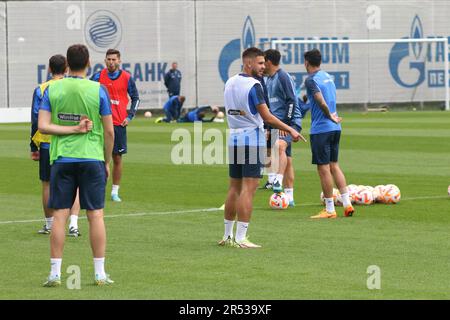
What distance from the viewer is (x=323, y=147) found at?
52.0 feet

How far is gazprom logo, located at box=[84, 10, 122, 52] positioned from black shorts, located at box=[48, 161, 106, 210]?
3741 cm

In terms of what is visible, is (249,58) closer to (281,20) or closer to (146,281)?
(146,281)

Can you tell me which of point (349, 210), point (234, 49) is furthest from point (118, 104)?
point (234, 49)

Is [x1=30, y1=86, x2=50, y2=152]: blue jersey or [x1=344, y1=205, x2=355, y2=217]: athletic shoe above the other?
[x1=30, y1=86, x2=50, y2=152]: blue jersey

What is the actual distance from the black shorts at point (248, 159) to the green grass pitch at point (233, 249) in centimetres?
86

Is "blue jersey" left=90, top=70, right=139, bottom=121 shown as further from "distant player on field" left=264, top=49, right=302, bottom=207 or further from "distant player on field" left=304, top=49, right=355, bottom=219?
"distant player on field" left=304, top=49, right=355, bottom=219

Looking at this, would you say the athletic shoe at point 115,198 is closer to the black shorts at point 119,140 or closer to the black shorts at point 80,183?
the black shorts at point 119,140

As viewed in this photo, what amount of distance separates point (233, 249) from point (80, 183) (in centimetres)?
281

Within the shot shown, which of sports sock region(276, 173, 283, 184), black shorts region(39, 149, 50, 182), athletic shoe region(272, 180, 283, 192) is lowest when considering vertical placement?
athletic shoe region(272, 180, 283, 192)

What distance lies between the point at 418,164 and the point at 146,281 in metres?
13.7

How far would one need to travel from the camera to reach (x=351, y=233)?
1408 centimetres

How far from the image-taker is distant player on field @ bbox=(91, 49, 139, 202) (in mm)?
18047

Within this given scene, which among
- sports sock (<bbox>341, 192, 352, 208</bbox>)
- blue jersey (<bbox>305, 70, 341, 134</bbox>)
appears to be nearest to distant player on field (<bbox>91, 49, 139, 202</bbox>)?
blue jersey (<bbox>305, 70, 341, 134</bbox>)
